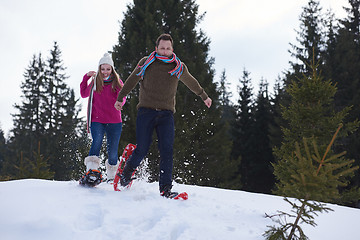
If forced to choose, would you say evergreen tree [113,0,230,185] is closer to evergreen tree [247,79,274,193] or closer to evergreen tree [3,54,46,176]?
evergreen tree [247,79,274,193]

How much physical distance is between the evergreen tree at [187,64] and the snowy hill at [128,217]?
8.28m

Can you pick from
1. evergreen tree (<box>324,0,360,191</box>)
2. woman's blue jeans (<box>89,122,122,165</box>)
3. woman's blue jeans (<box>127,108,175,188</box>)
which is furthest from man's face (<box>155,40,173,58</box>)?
evergreen tree (<box>324,0,360,191</box>)

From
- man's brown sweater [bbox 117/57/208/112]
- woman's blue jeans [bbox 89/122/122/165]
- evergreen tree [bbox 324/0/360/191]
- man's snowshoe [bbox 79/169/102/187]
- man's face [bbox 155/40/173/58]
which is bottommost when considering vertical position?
man's snowshoe [bbox 79/169/102/187]

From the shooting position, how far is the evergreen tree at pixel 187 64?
12109 millimetres

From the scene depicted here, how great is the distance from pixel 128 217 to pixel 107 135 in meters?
1.99

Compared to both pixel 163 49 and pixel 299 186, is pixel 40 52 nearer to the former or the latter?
pixel 163 49

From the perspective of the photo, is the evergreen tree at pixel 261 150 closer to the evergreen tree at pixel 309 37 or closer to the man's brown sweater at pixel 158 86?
the evergreen tree at pixel 309 37

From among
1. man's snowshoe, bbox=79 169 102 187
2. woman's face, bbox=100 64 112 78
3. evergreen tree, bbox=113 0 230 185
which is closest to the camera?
man's snowshoe, bbox=79 169 102 187

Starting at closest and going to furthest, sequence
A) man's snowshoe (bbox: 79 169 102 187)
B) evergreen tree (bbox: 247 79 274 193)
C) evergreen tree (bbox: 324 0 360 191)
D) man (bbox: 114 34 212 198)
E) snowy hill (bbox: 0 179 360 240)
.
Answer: snowy hill (bbox: 0 179 360 240) < man (bbox: 114 34 212 198) < man's snowshoe (bbox: 79 169 102 187) < evergreen tree (bbox: 324 0 360 191) < evergreen tree (bbox: 247 79 274 193)

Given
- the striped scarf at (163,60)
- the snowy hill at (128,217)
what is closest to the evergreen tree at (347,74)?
the snowy hill at (128,217)

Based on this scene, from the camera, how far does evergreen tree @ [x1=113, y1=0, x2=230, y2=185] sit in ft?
39.7

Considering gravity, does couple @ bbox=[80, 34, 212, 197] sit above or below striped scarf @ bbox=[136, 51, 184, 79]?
below

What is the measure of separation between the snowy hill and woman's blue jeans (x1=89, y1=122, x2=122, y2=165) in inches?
29.9

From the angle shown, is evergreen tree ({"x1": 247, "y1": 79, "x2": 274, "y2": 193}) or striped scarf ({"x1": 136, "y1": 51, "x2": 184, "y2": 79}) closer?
striped scarf ({"x1": 136, "y1": 51, "x2": 184, "y2": 79})
